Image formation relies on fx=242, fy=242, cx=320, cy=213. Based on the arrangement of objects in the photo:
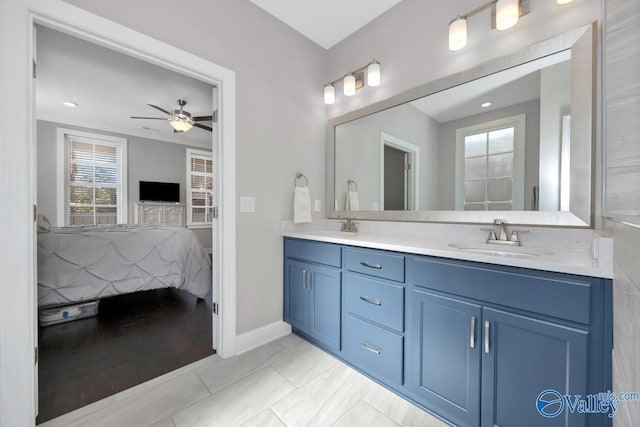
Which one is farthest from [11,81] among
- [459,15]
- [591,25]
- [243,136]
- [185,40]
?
[591,25]

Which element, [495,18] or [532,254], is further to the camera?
[495,18]

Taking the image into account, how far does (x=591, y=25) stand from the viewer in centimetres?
112

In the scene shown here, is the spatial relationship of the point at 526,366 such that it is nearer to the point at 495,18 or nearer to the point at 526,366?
the point at 526,366

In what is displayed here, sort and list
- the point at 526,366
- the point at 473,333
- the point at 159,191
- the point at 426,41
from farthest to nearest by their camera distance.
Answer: the point at 159,191
the point at 426,41
the point at 473,333
the point at 526,366

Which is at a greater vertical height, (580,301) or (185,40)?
(185,40)

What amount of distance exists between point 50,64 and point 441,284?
4266mm

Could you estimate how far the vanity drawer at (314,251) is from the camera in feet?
5.44

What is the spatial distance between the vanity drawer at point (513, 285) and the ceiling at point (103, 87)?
3.30 metres

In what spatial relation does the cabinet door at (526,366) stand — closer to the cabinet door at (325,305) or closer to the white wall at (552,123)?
the white wall at (552,123)

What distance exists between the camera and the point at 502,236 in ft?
4.53

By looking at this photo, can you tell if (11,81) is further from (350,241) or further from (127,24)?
(350,241)

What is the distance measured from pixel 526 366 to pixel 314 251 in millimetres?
1249

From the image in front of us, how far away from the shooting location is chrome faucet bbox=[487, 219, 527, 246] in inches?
52.9

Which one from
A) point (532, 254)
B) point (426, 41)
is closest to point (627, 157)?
point (532, 254)
